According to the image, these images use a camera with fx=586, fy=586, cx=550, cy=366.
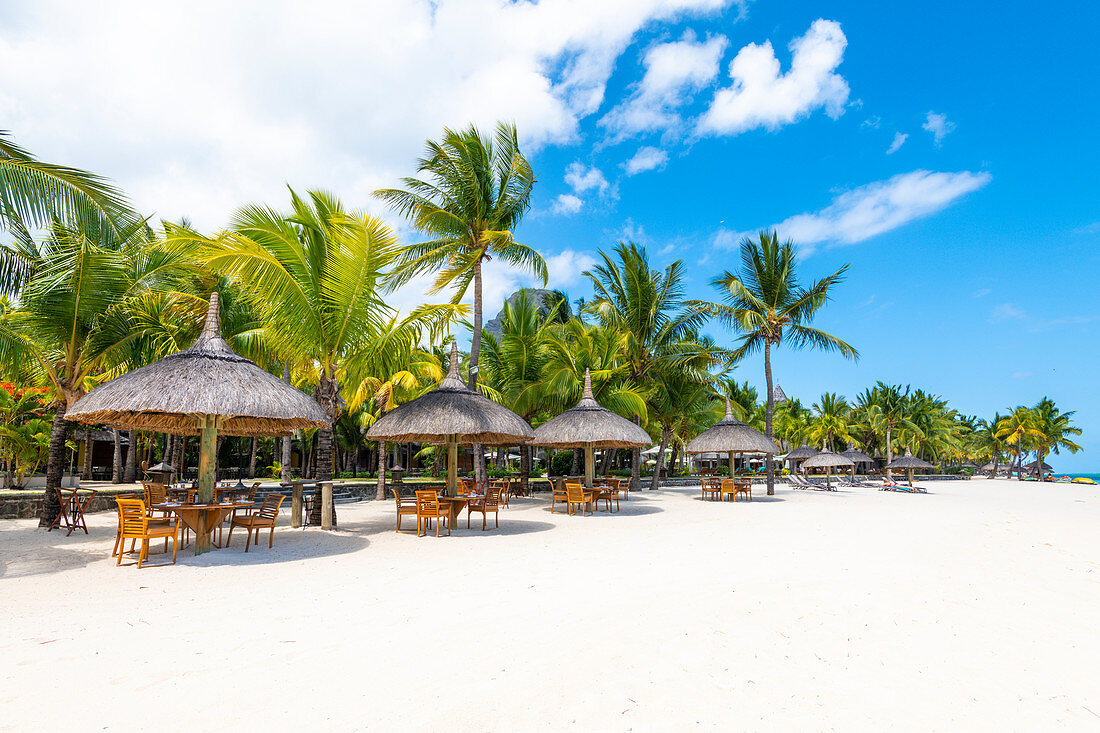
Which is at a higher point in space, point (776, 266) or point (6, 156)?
point (776, 266)

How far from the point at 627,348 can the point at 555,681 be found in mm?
17375

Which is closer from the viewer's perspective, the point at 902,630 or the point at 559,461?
the point at 902,630

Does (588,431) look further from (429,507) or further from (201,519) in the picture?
(201,519)

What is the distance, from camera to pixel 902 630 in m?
4.54

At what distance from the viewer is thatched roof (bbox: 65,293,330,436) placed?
7188 millimetres

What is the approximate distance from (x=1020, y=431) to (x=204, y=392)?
187ft

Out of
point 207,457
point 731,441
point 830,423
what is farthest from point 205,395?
point 830,423

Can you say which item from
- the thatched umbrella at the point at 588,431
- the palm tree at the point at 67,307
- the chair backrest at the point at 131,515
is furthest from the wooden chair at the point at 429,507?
the palm tree at the point at 67,307

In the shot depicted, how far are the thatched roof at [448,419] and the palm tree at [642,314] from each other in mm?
9608

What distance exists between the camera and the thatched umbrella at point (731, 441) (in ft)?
59.0

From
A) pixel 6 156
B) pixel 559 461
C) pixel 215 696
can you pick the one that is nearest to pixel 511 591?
pixel 215 696

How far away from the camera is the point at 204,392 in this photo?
7.38 m

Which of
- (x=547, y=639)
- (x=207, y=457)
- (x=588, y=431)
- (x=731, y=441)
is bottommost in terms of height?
(x=547, y=639)

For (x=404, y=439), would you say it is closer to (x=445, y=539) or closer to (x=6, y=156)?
(x=445, y=539)
